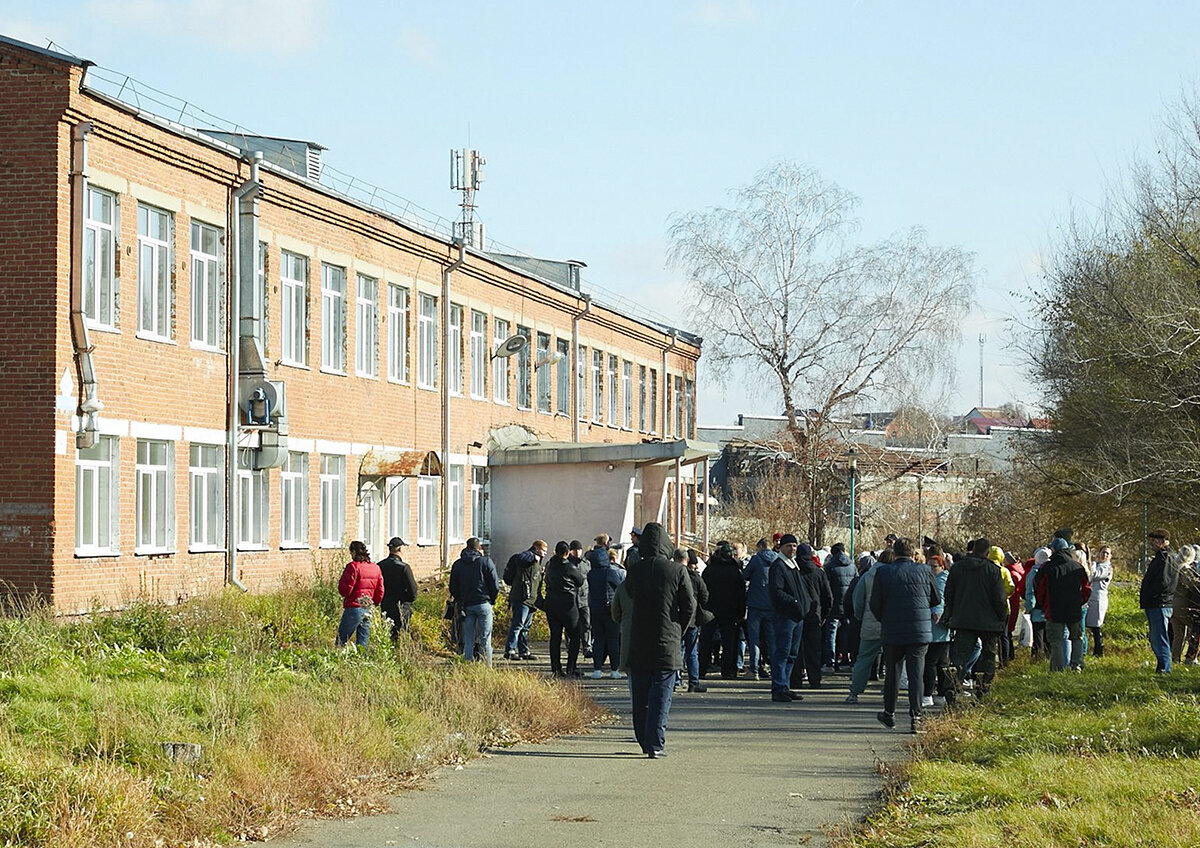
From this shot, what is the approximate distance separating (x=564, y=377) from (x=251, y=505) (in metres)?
18.5

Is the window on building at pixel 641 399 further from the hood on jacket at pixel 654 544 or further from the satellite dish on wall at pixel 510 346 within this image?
the hood on jacket at pixel 654 544

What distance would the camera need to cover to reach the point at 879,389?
5375cm

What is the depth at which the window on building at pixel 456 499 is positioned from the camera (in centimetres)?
3756

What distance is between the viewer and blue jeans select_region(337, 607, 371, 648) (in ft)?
64.9

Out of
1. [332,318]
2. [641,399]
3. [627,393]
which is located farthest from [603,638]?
[641,399]

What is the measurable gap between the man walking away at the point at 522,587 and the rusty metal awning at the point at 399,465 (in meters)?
9.63

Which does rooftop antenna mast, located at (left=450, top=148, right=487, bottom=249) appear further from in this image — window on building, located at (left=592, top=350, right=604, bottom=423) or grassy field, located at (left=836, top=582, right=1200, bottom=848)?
grassy field, located at (left=836, top=582, right=1200, bottom=848)

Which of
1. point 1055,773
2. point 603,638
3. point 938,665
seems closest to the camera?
point 1055,773

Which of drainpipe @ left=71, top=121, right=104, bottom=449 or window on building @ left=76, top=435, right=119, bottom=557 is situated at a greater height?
drainpipe @ left=71, top=121, right=104, bottom=449

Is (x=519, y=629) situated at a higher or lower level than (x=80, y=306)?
lower

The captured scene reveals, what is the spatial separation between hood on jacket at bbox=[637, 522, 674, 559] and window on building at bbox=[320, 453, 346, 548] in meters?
17.9

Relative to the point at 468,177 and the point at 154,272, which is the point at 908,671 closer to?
the point at 154,272

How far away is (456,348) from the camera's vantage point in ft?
125

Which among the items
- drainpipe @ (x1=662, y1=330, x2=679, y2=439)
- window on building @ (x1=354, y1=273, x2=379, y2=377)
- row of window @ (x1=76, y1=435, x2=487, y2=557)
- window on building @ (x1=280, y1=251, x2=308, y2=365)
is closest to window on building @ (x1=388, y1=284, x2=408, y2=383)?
window on building @ (x1=354, y1=273, x2=379, y2=377)
